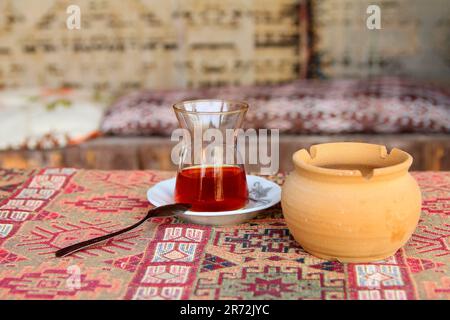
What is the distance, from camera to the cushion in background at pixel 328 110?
2344mm

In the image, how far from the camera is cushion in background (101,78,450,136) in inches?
92.3

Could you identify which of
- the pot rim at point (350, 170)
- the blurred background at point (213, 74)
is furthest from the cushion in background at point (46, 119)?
the pot rim at point (350, 170)

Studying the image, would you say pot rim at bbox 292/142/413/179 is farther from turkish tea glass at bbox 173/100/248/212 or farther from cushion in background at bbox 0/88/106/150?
cushion in background at bbox 0/88/106/150

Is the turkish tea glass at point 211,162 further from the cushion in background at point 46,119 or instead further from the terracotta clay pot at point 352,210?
the cushion in background at point 46,119

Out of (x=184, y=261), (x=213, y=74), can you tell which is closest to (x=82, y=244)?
(x=184, y=261)

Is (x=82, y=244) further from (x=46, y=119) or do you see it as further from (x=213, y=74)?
(x=213, y=74)

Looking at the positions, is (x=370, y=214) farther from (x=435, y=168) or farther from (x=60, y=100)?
(x=60, y=100)

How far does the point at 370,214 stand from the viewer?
2.84ft

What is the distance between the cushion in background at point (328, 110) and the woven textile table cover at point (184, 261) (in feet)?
3.83

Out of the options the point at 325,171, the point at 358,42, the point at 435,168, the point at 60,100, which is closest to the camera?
the point at 325,171

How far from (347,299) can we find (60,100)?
2080 millimetres

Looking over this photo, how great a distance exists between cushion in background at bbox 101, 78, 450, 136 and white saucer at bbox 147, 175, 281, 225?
3.83 feet

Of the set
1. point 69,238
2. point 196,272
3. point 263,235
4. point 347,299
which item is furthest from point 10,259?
point 347,299

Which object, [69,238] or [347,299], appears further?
[69,238]
